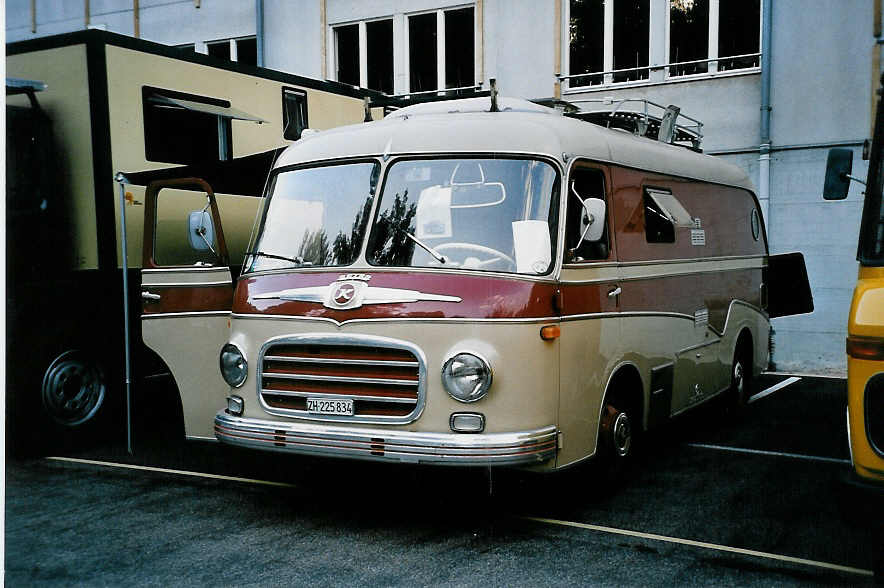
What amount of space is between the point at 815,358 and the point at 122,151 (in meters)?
9.40

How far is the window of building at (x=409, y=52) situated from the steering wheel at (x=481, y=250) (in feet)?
32.8

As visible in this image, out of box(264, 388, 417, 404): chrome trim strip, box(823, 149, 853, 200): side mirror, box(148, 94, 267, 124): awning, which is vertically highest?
box(148, 94, 267, 124): awning

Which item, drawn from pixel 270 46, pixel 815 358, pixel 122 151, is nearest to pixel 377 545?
pixel 122 151

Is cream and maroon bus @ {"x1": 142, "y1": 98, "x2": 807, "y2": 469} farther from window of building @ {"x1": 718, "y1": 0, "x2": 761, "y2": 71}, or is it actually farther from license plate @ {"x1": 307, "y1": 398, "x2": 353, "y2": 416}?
window of building @ {"x1": 718, "y1": 0, "x2": 761, "y2": 71}

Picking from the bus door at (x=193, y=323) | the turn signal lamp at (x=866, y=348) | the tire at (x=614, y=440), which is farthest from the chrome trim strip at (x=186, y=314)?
the turn signal lamp at (x=866, y=348)

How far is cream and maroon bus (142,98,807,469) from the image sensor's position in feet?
18.4

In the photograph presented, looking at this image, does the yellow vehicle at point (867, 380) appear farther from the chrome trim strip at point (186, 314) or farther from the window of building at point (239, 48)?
the window of building at point (239, 48)

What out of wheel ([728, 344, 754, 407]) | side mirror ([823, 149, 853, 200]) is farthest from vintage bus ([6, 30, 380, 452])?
wheel ([728, 344, 754, 407])

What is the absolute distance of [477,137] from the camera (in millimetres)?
6195

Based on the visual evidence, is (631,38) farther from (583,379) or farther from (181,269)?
(583,379)

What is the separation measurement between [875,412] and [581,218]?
2.38 metres

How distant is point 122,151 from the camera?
8.25 meters

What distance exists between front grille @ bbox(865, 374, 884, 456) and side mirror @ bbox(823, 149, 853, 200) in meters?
1.72

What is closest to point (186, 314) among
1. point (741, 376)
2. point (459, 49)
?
point (741, 376)
